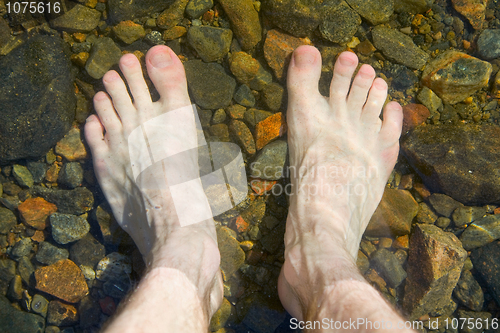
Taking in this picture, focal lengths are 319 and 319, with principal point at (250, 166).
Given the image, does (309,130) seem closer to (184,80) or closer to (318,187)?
(318,187)

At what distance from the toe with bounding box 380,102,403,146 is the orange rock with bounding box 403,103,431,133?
0.15 feet

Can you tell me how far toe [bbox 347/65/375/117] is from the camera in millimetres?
2217

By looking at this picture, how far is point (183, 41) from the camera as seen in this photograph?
7.14ft

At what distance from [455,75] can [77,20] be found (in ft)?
8.42

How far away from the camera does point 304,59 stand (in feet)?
6.94

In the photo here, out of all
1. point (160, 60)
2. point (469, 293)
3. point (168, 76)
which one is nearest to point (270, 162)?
point (168, 76)

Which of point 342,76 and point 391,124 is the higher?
point 342,76

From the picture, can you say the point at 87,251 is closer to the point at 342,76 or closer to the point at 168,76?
the point at 168,76

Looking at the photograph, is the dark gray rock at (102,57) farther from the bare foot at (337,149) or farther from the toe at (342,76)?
the toe at (342,76)

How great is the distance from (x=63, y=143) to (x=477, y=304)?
120 inches

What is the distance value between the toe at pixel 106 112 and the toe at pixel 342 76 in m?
1.51

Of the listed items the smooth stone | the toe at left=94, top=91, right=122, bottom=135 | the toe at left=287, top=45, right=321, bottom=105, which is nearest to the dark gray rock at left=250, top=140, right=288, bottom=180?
the toe at left=287, top=45, right=321, bottom=105

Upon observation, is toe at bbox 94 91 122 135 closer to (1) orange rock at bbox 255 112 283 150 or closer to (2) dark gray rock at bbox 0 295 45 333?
(1) orange rock at bbox 255 112 283 150

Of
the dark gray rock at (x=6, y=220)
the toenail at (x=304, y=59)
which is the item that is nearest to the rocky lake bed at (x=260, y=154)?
the dark gray rock at (x=6, y=220)
